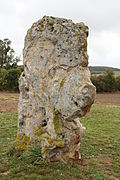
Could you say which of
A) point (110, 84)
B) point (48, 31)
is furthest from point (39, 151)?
point (110, 84)

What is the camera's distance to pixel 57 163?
9.40 m

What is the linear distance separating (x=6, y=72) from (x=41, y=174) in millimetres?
46836

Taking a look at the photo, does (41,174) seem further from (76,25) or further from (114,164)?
(76,25)

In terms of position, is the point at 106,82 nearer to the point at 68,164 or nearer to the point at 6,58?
the point at 6,58

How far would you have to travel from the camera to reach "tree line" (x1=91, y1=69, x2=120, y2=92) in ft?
196

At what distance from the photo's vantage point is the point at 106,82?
61.0 metres

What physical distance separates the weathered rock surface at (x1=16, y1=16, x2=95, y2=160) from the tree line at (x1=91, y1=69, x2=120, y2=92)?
1939 inches

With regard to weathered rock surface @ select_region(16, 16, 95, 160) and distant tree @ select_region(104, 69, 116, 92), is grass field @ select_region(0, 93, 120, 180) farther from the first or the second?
distant tree @ select_region(104, 69, 116, 92)

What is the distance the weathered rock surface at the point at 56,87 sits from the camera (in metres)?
9.23

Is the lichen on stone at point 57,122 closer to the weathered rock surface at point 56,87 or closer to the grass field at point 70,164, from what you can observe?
the weathered rock surface at point 56,87

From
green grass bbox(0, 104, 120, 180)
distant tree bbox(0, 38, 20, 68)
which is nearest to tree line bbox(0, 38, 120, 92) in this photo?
distant tree bbox(0, 38, 20, 68)

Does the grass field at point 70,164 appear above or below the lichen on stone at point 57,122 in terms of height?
below

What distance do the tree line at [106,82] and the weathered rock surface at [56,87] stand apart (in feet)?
162

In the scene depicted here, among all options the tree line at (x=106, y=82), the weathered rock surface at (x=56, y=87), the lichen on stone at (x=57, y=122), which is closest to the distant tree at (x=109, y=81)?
the tree line at (x=106, y=82)
